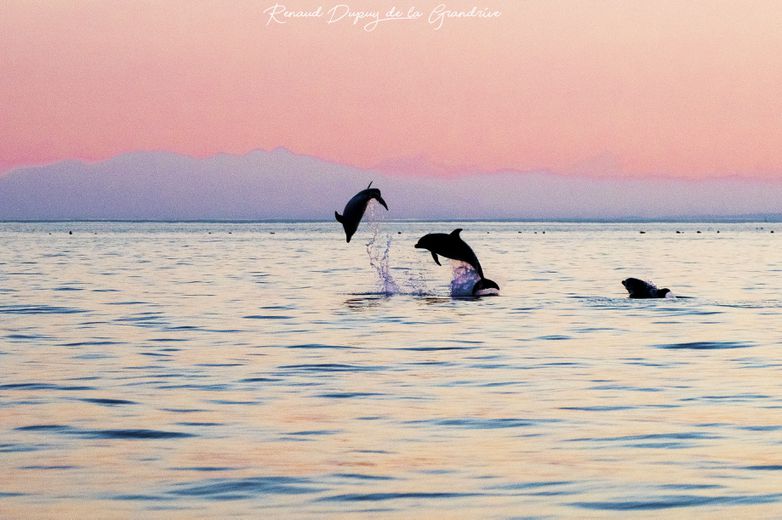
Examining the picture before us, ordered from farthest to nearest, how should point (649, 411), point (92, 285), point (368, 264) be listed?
point (368, 264) < point (92, 285) < point (649, 411)

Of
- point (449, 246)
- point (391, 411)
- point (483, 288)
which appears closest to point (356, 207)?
point (449, 246)

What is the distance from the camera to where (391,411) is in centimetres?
1390

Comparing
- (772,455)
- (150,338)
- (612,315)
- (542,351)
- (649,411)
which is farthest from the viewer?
(612,315)

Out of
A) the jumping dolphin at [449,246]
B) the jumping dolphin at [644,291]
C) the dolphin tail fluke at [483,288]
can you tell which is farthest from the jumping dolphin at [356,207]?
the jumping dolphin at [644,291]

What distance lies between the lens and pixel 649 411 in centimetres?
1391

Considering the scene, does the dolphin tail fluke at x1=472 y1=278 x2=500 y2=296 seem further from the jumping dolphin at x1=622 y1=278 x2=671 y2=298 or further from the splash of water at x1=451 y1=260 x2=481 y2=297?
the jumping dolphin at x1=622 y1=278 x2=671 y2=298

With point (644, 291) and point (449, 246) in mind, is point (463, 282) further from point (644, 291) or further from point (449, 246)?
point (644, 291)

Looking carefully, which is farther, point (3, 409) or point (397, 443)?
point (3, 409)

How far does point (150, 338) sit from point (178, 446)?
1072 cm

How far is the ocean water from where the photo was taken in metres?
9.87

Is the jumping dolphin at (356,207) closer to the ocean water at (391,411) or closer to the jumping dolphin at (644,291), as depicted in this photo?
the ocean water at (391,411)

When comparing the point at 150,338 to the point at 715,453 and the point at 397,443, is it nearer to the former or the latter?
the point at 397,443

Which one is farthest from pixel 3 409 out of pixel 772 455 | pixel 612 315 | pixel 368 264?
pixel 368 264

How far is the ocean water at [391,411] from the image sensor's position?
Answer: 9.87m
